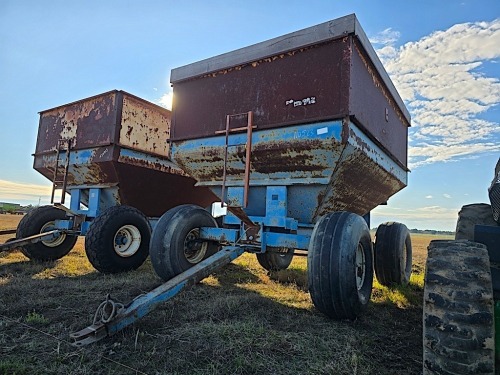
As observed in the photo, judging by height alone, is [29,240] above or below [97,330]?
above

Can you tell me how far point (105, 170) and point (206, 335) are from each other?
15.1 feet

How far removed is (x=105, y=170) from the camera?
257 inches

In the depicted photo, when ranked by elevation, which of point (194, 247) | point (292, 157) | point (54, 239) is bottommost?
point (54, 239)

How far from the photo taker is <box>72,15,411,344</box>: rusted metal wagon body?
3.57 metres

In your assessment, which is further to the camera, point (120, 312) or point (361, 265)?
point (361, 265)

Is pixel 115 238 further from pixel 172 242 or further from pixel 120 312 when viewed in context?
pixel 120 312

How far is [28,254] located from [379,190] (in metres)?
6.53

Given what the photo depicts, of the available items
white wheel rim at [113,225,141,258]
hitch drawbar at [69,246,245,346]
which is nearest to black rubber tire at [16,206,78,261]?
white wheel rim at [113,225,141,258]

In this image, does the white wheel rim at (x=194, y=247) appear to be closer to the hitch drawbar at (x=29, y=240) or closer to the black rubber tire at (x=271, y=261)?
the black rubber tire at (x=271, y=261)

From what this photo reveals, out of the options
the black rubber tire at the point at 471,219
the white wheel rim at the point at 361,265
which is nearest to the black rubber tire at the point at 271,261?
the white wheel rim at the point at 361,265

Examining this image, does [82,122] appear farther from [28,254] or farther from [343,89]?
[343,89]

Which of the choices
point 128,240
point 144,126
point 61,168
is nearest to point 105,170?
point 144,126

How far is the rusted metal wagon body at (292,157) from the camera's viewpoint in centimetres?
357

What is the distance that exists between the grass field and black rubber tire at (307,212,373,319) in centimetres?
18
